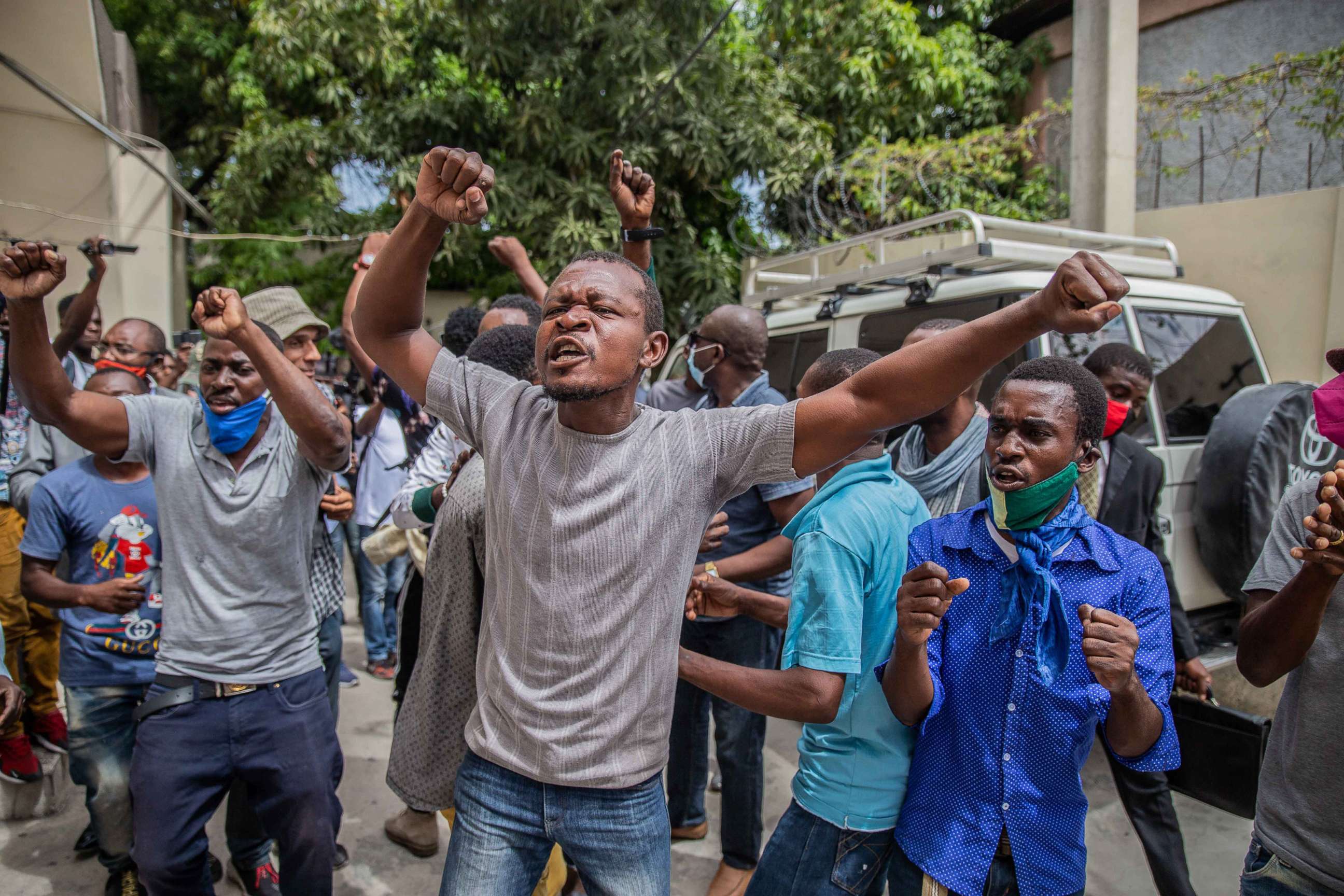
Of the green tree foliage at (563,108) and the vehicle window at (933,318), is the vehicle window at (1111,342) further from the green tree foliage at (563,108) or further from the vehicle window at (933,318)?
the green tree foliage at (563,108)

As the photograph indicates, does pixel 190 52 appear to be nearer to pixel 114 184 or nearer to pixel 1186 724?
pixel 114 184

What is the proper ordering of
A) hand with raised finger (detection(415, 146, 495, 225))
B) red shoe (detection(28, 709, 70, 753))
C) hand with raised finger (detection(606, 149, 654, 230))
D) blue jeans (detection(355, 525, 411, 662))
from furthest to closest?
1. blue jeans (detection(355, 525, 411, 662))
2. red shoe (detection(28, 709, 70, 753))
3. hand with raised finger (detection(606, 149, 654, 230))
4. hand with raised finger (detection(415, 146, 495, 225))

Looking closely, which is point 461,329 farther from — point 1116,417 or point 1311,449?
point 1311,449

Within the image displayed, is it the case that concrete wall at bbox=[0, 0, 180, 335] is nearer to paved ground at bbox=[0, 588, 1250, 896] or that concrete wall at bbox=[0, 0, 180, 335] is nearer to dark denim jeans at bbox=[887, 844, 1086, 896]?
paved ground at bbox=[0, 588, 1250, 896]

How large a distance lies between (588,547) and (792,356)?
3.74 metres

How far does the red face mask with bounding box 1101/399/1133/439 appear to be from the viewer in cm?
333

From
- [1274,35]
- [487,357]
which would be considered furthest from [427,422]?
[1274,35]

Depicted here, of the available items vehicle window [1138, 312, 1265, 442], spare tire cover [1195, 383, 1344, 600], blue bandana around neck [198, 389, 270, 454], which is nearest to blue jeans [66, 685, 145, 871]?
blue bandana around neck [198, 389, 270, 454]

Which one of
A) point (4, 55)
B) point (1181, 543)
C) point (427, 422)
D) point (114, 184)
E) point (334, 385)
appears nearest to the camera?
point (427, 422)

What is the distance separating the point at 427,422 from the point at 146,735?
70.1 inches

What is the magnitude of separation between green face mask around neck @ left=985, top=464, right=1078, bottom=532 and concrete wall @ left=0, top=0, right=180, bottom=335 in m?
8.29

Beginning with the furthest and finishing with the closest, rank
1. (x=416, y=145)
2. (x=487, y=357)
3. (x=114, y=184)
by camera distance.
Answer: (x=416, y=145) → (x=114, y=184) → (x=487, y=357)

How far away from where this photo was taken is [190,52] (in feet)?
38.5

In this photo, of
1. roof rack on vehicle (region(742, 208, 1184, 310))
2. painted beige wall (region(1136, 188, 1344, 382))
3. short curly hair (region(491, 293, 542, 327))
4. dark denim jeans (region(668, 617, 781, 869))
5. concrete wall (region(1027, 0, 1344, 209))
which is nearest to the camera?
dark denim jeans (region(668, 617, 781, 869))
